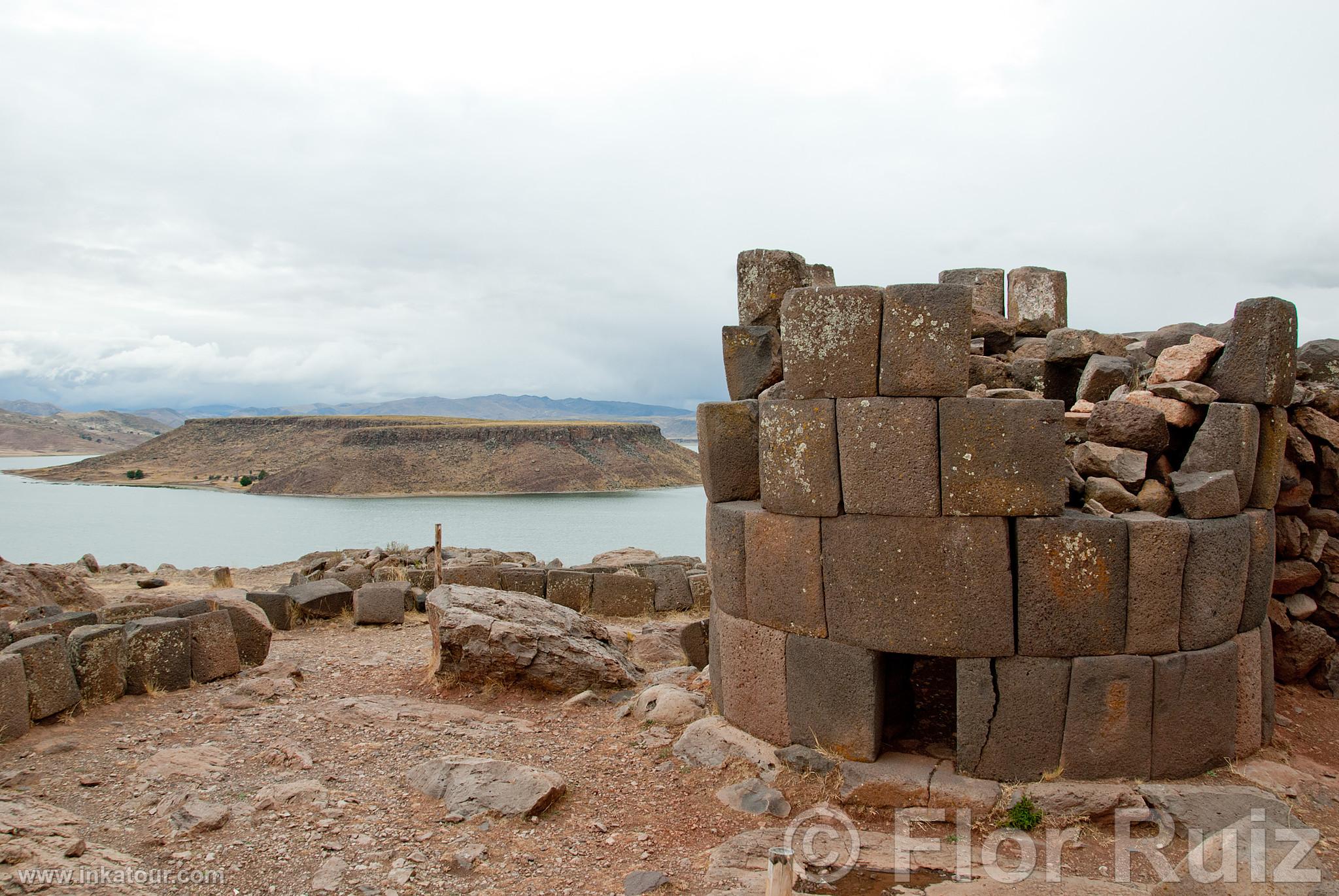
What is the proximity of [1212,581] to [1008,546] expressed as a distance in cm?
138

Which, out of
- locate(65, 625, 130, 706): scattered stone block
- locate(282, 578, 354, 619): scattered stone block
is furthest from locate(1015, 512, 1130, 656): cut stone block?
locate(282, 578, 354, 619): scattered stone block

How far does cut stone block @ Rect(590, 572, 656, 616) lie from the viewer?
515 inches

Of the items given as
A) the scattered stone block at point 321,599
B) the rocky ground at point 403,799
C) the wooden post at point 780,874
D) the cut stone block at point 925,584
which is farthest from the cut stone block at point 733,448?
the scattered stone block at point 321,599

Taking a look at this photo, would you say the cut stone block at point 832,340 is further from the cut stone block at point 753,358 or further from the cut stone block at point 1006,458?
the cut stone block at point 753,358

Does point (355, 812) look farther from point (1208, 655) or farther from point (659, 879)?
point (1208, 655)

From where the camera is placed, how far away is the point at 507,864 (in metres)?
4.93

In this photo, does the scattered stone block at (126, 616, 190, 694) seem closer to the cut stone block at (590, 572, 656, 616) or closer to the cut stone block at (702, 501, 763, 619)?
the cut stone block at (702, 501, 763, 619)

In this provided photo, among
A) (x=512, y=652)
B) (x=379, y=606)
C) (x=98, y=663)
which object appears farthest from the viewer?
(x=379, y=606)

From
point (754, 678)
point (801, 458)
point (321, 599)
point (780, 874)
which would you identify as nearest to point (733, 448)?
point (801, 458)

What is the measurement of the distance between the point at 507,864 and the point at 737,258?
4.90 metres

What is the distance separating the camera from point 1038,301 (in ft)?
27.6

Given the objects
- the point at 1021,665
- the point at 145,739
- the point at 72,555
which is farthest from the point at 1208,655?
the point at 72,555

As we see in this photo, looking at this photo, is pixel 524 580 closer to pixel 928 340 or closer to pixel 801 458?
pixel 801 458

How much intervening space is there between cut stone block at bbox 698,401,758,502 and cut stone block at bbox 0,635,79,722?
557 cm
